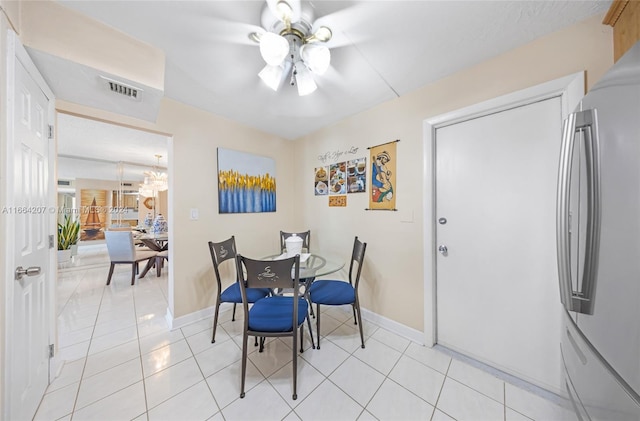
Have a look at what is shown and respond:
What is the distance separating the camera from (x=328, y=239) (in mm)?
2764

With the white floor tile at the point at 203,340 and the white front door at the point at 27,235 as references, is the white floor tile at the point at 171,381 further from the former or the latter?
the white front door at the point at 27,235

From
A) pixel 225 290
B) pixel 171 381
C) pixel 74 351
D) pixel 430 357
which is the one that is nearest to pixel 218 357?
pixel 171 381

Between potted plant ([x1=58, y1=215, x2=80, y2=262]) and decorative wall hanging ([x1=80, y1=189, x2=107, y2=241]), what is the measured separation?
0.75m

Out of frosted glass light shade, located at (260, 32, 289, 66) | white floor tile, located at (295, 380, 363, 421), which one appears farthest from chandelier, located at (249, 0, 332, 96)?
white floor tile, located at (295, 380, 363, 421)

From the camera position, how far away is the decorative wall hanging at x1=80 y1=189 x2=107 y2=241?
13.9 ft

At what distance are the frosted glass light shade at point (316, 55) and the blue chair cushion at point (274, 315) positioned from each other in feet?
5.14

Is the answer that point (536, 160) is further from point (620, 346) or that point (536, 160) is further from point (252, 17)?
point (252, 17)

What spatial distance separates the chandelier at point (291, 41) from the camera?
1.08 m

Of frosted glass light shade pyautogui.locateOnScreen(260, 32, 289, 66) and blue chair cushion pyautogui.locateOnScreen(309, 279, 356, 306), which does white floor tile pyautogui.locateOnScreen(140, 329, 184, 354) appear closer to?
blue chair cushion pyautogui.locateOnScreen(309, 279, 356, 306)

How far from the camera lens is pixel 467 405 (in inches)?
52.4

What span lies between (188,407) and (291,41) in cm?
232

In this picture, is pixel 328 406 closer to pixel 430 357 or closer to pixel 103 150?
pixel 430 357

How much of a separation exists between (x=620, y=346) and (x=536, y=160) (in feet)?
3.96

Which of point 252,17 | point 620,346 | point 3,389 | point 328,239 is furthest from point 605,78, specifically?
point 3,389
